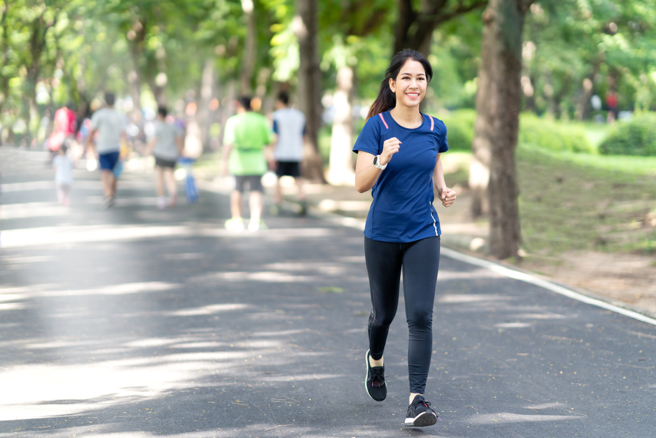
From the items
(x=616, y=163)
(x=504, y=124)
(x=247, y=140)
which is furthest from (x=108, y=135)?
(x=616, y=163)

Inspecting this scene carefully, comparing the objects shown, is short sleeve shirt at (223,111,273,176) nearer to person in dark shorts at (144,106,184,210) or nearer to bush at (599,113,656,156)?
person in dark shorts at (144,106,184,210)

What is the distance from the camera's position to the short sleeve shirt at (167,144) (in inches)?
643

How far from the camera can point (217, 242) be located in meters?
11.8

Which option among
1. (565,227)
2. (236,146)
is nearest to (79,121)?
(236,146)

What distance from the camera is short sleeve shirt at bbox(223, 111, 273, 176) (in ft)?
42.7

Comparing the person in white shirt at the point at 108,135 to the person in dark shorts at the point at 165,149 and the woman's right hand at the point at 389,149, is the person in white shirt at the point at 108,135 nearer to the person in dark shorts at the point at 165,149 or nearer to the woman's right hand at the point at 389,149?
the person in dark shorts at the point at 165,149

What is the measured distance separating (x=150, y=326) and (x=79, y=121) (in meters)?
26.1

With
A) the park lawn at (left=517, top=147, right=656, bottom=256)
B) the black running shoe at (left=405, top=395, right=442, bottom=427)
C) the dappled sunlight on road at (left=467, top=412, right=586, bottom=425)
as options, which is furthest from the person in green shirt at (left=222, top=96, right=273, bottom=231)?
the black running shoe at (left=405, top=395, right=442, bottom=427)

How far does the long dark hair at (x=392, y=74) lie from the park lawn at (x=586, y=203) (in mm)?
6763

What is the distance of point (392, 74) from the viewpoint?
472 cm

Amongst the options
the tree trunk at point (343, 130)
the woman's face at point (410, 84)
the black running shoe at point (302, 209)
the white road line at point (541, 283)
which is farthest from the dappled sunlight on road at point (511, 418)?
the tree trunk at point (343, 130)

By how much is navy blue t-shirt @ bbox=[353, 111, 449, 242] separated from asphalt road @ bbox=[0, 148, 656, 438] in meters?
1.10

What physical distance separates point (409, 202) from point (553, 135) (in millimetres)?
18907

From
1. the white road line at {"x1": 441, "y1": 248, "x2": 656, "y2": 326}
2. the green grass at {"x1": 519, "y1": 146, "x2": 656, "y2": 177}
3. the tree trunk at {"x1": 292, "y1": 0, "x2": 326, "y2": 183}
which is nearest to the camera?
the white road line at {"x1": 441, "y1": 248, "x2": 656, "y2": 326}
